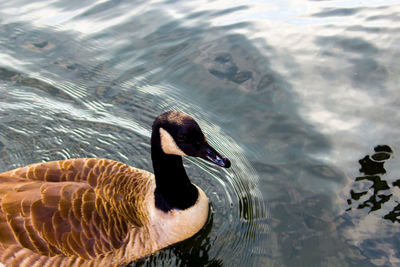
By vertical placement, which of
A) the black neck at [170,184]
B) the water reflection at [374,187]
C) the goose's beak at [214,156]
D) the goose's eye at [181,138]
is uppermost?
the goose's eye at [181,138]

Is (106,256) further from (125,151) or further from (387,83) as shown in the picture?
(387,83)

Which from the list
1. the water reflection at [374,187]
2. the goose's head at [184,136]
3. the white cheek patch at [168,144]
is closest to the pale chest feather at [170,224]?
the white cheek patch at [168,144]

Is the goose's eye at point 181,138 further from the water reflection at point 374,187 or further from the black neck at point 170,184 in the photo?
the water reflection at point 374,187

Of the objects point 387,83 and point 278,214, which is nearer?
point 278,214

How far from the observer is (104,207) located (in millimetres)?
4758

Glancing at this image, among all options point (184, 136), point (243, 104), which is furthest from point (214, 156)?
point (243, 104)

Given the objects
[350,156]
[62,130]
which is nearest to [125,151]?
[62,130]

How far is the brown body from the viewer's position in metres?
4.57

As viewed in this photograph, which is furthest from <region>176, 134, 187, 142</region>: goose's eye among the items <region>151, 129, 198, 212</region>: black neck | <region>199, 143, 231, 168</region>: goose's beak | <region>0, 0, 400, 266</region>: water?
<region>0, 0, 400, 266</region>: water

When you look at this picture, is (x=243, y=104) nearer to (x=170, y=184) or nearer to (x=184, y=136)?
(x=170, y=184)

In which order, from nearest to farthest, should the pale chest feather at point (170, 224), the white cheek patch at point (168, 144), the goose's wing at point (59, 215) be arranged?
the goose's wing at point (59, 215), the white cheek patch at point (168, 144), the pale chest feather at point (170, 224)

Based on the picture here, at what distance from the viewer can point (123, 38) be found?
28.2 ft

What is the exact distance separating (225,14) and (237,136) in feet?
11.5

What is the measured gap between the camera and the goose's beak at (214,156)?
458 centimetres
